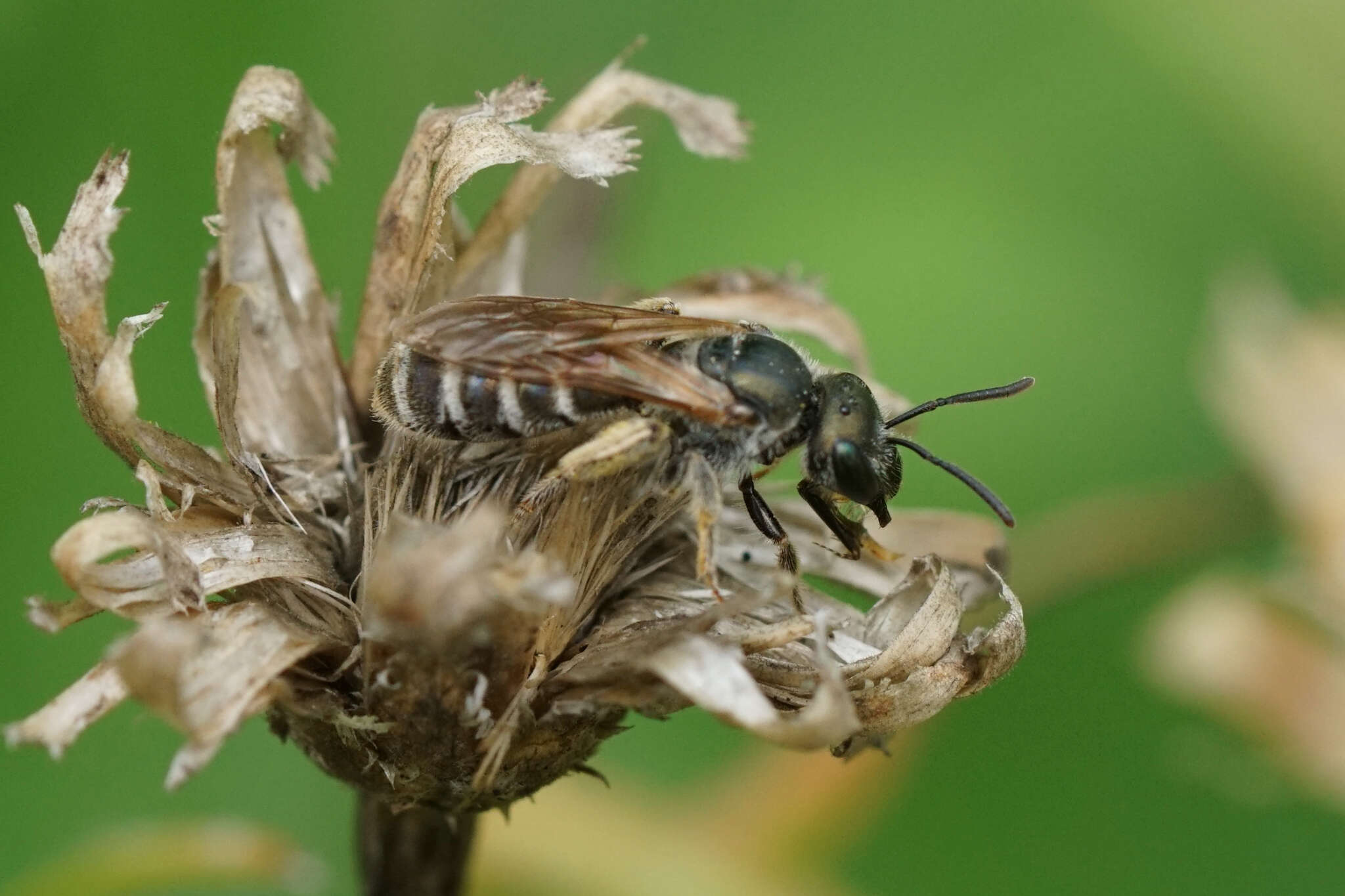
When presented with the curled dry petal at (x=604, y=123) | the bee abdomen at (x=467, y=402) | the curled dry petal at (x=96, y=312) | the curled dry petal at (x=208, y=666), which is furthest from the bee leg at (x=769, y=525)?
the curled dry petal at (x=96, y=312)

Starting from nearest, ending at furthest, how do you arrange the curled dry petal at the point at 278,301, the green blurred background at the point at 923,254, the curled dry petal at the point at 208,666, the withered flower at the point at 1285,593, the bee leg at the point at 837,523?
the curled dry petal at the point at 208,666 → the curled dry petal at the point at 278,301 → the bee leg at the point at 837,523 → the withered flower at the point at 1285,593 → the green blurred background at the point at 923,254

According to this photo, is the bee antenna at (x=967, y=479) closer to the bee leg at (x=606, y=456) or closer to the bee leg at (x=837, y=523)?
the bee leg at (x=837, y=523)

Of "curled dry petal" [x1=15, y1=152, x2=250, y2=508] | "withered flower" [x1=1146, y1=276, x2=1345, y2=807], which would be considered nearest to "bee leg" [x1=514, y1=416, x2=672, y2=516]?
"curled dry petal" [x1=15, y1=152, x2=250, y2=508]

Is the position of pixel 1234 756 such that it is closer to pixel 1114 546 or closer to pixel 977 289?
pixel 1114 546

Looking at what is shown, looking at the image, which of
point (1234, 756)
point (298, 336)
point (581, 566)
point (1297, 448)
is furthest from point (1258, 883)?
point (298, 336)

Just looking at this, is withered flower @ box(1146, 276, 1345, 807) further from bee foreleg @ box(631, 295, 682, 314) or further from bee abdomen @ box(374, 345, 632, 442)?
bee abdomen @ box(374, 345, 632, 442)
